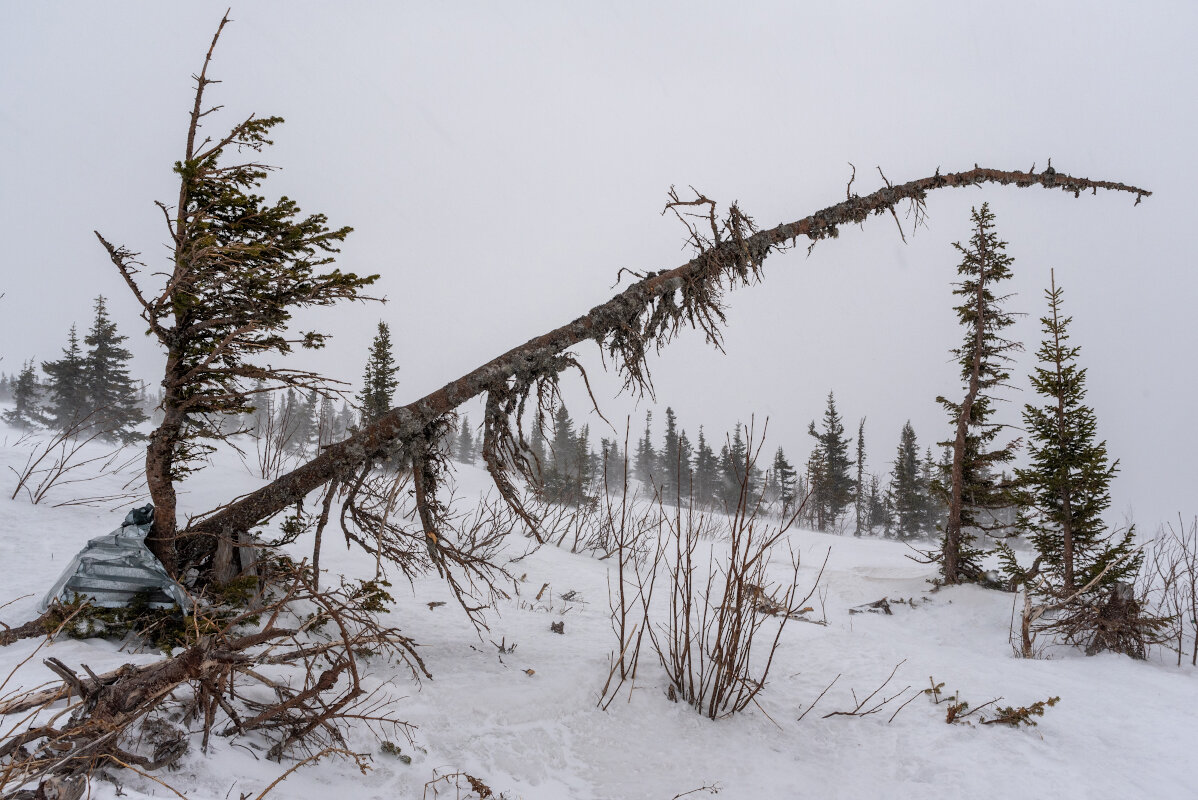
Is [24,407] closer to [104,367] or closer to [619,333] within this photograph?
[104,367]

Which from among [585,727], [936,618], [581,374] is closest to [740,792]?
[585,727]

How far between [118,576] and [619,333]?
3782mm

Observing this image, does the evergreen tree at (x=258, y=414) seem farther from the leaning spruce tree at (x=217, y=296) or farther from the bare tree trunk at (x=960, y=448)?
the bare tree trunk at (x=960, y=448)

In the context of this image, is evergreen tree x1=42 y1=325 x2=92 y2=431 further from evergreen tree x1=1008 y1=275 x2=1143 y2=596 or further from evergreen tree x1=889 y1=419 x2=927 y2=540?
evergreen tree x1=889 y1=419 x2=927 y2=540

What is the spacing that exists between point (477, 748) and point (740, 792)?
1475 millimetres

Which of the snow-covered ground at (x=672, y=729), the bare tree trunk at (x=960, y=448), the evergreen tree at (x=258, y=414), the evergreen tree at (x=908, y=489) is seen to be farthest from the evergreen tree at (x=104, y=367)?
the evergreen tree at (x=908, y=489)

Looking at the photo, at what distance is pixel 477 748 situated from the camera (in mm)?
2766

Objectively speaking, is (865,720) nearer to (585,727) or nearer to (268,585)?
(585,727)

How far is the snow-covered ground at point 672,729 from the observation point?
2.55m

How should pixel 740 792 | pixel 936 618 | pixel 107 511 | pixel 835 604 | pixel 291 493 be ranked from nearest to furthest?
pixel 740 792, pixel 291 493, pixel 107 511, pixel 936 618, pixel 835 604

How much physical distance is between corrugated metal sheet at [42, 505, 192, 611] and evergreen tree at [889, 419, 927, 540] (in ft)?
127

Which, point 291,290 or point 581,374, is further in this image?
point 581,374

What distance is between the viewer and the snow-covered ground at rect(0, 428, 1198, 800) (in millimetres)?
2553

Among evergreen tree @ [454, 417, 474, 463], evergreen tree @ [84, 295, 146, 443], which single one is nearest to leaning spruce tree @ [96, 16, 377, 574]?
evergreen tree @ [84, 295, 146, 443]
